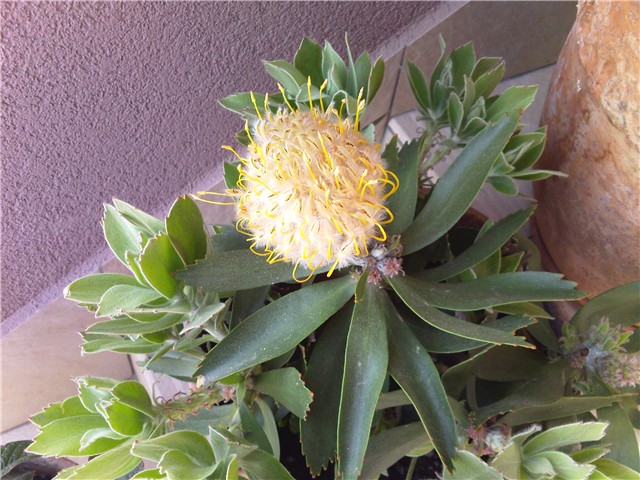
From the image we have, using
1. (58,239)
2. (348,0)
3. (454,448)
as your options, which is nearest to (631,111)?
(454,448)

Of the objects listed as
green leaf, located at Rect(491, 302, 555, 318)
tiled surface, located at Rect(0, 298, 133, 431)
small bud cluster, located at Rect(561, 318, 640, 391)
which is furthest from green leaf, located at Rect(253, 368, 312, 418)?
tiled surface, located at Rect(0, 298, 133, 431)

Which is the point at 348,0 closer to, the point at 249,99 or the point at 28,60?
the point at 249,99

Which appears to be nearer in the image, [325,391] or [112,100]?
[325,391]

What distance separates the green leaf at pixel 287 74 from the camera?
505mm

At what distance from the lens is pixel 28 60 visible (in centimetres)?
59

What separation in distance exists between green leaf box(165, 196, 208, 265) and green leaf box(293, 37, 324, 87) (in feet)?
0.72

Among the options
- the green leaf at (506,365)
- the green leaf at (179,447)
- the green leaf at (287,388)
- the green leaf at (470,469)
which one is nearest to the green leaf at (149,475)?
the green leaf at (179,447)

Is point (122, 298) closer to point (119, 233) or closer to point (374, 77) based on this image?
point (119, 233)

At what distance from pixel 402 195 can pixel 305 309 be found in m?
0.15

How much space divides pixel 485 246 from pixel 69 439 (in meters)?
0.45

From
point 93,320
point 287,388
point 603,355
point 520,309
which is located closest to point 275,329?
point 287,388

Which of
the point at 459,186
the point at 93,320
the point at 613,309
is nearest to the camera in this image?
the point at 459,186

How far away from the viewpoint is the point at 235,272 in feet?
1.49

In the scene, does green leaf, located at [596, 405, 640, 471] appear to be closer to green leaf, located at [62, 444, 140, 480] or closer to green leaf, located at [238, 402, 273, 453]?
green leaf, located at [238, 402, 273, 453]
